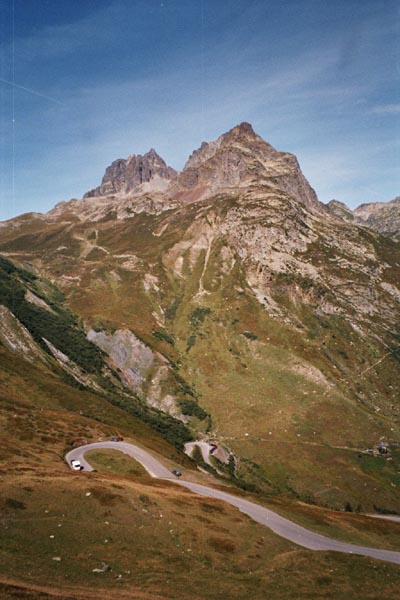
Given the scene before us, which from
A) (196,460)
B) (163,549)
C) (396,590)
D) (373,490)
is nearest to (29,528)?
(163,549)

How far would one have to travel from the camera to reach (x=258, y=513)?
7056 cm

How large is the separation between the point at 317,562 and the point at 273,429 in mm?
153899

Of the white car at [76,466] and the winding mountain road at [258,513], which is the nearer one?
the winding mountain road at [258,513]

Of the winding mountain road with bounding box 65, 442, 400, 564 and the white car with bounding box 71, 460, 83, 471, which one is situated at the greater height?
the white car with bounding box 71, 460, 83, 471

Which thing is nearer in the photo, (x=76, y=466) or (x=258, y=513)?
(x=258, y=513)

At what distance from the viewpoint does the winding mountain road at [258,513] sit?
197 ft

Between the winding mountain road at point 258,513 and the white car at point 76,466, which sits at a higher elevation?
the white car at point 76,466

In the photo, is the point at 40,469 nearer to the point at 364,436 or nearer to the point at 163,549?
the point at 163,549

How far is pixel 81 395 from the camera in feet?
495

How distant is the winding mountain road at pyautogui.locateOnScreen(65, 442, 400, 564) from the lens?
197 feet

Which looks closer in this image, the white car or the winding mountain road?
the winding mountain road

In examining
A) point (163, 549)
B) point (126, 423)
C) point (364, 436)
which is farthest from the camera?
point (364, 436)

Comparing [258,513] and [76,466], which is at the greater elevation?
[76,466]

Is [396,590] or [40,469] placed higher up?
[40,469]
